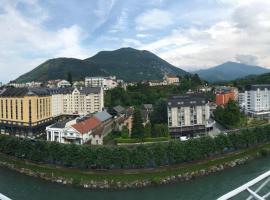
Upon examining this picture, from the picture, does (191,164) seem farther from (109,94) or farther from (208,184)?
(109,94)

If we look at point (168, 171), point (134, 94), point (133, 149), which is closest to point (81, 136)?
point (133, 149)

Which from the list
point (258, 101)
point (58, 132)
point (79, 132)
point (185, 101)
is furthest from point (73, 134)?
point (258, 101)

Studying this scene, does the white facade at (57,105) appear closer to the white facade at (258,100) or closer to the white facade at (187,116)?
the white facade at (187,116)

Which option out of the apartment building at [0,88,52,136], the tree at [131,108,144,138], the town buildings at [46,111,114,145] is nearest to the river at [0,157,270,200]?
the town buildings at [46,111,114,145]

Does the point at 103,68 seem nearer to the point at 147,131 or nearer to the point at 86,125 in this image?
the point at 86,125

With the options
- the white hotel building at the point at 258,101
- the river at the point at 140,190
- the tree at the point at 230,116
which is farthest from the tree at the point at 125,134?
the white hotel building at the point at 258,101

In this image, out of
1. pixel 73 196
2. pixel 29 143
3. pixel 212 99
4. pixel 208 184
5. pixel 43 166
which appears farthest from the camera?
pixel 212 99
